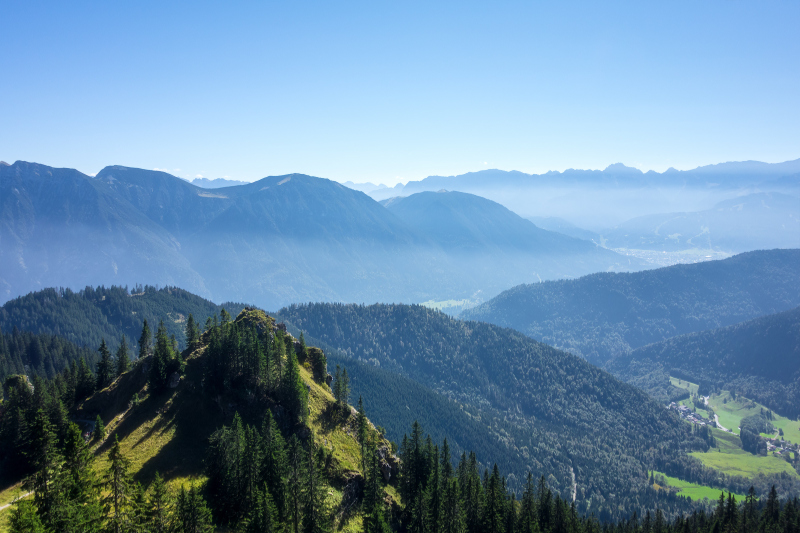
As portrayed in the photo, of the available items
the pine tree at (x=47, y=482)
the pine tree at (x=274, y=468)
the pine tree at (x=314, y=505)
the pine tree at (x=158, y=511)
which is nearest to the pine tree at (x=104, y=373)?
the pine tree at (x=274, y=468)

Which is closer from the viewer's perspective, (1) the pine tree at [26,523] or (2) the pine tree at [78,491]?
(1) the pine tree at [26,523]

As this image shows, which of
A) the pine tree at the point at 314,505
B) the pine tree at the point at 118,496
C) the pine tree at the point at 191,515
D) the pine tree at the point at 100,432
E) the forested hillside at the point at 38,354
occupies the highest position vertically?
the pine tree at the point at 118,496

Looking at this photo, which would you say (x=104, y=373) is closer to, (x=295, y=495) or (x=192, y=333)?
(x=192, y=333)

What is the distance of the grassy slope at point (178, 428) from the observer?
66556mm

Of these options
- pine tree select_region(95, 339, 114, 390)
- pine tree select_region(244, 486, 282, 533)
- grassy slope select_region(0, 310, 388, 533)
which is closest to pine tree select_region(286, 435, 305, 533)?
pine tree select_region(244, 486, 282, 533)

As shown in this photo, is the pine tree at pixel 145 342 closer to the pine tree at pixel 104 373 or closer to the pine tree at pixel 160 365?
the pine tree at pixel 104 373

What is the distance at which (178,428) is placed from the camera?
75.6m

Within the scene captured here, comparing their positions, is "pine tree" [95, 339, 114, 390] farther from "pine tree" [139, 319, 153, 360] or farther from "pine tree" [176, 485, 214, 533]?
"pine tree" [176, 485, 214, 533]

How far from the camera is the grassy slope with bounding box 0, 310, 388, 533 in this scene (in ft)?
218

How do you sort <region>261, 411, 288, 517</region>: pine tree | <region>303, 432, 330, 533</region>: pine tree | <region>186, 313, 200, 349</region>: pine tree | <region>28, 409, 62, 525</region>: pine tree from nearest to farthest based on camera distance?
1. <region>28, 409, 62, 525</region>: pine tree
2. <region>303, 432, 330, 533</region>: pine tree
3. <region>261, 411, 288, 517</region>: pine tree
4. <region>186, 313, 200, 349</region>: pine tree

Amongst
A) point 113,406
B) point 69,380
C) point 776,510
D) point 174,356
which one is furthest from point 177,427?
point 776,510

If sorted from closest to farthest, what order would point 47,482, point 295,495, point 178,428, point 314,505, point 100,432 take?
1. point 47,482
2. point 295,495
3. point 314,505
4. point 100,432
5. point 178,428

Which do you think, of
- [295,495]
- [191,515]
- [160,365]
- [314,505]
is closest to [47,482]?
[191,515]

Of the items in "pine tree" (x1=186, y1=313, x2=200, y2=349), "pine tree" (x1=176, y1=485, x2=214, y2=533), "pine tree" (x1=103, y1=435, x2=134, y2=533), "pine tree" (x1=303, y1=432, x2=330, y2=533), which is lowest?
"pine tree" (x1=303, y1=432, x2=330, y2=533)
